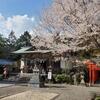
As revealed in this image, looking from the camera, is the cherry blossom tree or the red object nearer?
the cherry blossom tree

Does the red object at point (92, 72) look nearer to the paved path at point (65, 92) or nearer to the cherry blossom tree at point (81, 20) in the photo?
the paved path at point (65, 92)

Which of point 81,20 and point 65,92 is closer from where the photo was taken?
point 81,20

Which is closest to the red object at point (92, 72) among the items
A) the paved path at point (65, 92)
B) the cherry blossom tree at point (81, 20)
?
the paved path at point (65, 92)

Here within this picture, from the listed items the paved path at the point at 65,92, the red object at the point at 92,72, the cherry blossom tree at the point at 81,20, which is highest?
the cherry blossom tree at the point at 81,20

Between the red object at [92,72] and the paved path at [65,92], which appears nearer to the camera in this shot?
the paved path at [65,92]

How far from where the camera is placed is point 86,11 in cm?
1335

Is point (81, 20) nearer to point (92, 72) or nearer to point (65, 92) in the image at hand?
point (65, 92)

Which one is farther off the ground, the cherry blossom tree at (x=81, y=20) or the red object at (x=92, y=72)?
the cherry blossom tree at (x=81, y=20)

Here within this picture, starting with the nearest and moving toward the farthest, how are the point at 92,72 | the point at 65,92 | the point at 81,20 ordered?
the point at 81,20 < the point at 65,92 < the point at 92,72

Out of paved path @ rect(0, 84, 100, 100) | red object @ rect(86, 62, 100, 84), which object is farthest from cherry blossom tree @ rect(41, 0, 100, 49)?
red object @ rect(86, 62, 100, 84)

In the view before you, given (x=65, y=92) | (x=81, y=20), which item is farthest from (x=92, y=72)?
(x=81, y=20)

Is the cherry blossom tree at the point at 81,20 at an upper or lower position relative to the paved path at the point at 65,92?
upper


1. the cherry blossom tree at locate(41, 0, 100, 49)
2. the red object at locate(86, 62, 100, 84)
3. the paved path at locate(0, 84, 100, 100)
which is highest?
the cherry blossom tree at locate(41, 0, 100, 49)

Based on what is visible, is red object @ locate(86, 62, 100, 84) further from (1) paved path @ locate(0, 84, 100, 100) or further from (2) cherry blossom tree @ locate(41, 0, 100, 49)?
(2) cherry blossom tree @ locate(41, 0, 100, 49)
